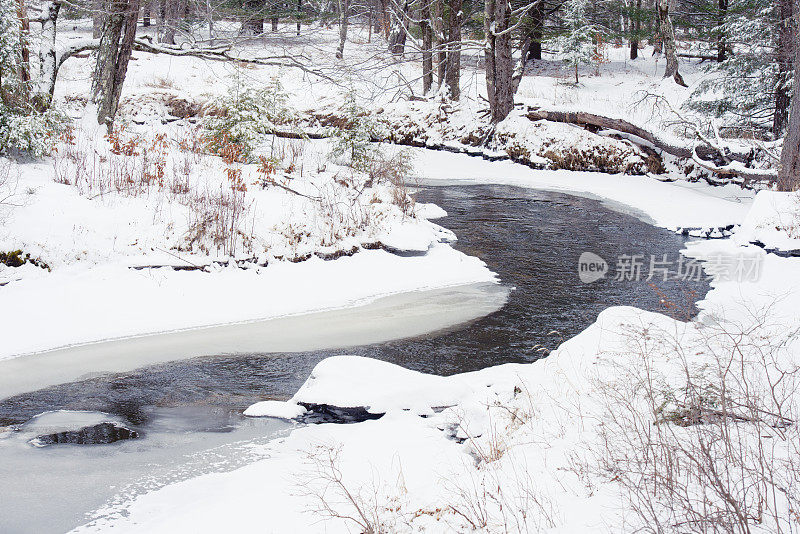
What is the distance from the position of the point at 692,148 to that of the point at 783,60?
129 inches

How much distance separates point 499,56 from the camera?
20.4 meters

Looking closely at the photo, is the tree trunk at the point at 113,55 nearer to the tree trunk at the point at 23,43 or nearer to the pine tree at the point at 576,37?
the tree trunk at the point at 23,43

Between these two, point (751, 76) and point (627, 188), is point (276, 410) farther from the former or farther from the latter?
point (751, 76)

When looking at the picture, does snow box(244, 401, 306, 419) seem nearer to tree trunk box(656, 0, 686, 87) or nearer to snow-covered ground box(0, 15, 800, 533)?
snow-covered ground box(0, 15, 800, 533)

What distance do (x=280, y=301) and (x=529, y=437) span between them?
5.15 metres

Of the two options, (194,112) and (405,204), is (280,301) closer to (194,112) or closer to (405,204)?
(405,204)

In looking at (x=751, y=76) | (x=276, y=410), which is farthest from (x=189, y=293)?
(x=751, y=76)

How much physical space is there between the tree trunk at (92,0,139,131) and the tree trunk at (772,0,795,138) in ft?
45.8

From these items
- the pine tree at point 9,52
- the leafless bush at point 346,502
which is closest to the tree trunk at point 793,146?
the leafless bush at point 346,502

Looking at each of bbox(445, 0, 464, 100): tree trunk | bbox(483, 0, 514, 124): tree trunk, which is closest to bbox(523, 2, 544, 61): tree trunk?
bbox(445, 0, 464, 100): tree trunk

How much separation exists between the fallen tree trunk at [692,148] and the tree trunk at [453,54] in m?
4.77

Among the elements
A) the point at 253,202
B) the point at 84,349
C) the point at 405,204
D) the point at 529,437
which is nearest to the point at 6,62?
the point at 253,202

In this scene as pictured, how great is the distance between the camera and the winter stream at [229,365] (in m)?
4.54

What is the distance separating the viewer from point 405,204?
11898 millimetres
